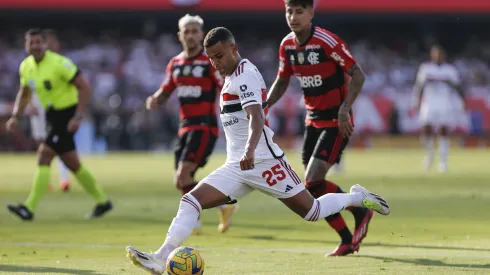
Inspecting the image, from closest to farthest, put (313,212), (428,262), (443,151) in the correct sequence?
(313,212) → (428,262) → (443,151)

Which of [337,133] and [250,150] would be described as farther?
[337,133]

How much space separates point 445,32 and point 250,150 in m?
38.5

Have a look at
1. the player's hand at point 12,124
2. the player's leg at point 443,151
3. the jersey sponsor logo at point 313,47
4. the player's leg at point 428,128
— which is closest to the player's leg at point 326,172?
the jersey sponsor logo at point 313,47

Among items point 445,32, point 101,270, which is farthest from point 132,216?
point 445,32

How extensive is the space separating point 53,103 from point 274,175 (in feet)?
21.6

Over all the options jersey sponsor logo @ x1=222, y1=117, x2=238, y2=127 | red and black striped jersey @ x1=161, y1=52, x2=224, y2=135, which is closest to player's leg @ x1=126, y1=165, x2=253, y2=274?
jersey sponsor logo @ x1=222, y1=117, x2=238, y2=127

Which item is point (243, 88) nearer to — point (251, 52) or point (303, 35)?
point (303, 35)

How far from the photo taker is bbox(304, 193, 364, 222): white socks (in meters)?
8.72

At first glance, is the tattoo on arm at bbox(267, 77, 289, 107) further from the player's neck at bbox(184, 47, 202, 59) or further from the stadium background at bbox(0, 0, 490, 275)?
the player's neck at bbox(184, 47, 202, 59)

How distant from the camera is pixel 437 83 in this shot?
23.0 meters

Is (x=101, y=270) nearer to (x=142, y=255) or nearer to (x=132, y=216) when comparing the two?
(x=142, y=255)

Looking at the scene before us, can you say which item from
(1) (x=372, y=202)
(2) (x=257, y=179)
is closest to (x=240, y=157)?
(2) (x=257, y=179)

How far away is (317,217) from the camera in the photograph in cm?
874

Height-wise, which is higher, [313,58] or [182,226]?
[313,58]
